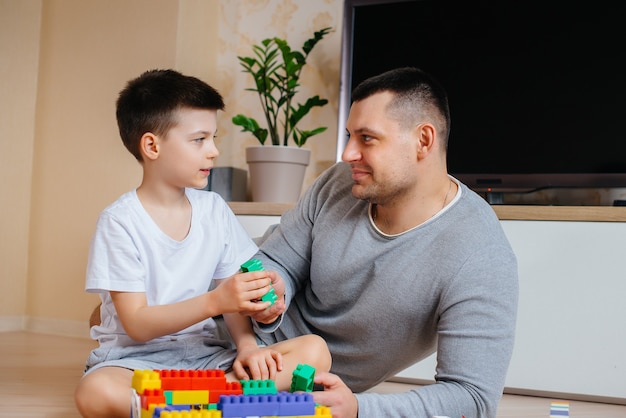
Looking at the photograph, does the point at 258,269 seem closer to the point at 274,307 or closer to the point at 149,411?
the point at 274,307

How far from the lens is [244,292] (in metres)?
1.25

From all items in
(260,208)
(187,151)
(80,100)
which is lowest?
(260,208)

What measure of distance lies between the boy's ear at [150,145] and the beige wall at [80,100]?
135 cm

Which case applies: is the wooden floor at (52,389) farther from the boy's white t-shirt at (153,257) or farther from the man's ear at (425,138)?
the man's ear at (425,138)

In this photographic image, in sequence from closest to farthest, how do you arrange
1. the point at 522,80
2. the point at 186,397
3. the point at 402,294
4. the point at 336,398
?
1. the point at 186,397
2. the point at 336,398
3. the point at 402,294
4. the point at 522,80

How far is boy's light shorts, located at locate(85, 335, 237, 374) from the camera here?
1387 millimetres

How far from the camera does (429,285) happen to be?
134 centimetres

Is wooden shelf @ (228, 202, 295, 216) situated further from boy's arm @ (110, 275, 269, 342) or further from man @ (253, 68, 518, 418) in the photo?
boy's arm @ (110, 275, 269, 342)

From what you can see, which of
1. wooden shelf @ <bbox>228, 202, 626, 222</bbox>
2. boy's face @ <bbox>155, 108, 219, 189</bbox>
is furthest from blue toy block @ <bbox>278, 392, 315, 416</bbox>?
wooden shelf @ <bbox>228, 202, 626, 222</bbox>

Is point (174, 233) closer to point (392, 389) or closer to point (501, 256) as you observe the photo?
point (501, 256)

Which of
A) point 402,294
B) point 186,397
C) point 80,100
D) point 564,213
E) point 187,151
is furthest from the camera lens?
point 80,100

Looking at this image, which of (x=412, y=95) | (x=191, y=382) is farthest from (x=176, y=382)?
(x=412, y=95)

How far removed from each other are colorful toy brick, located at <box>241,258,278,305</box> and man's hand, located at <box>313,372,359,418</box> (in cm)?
19

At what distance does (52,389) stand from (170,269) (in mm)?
646
